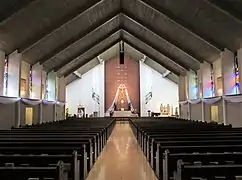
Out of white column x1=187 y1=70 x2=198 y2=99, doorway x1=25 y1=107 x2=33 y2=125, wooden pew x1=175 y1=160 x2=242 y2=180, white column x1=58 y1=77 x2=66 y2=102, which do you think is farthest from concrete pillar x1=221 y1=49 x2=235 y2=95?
white column x1=58 y1=77 x2=66 y2=102

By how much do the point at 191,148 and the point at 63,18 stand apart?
7670mm

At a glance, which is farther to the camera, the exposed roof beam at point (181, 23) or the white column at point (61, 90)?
the white column at point (61, 90)

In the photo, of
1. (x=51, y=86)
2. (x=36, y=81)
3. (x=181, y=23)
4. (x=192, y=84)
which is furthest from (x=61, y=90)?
(x=181, y=23)

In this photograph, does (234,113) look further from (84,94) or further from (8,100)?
(84,94)

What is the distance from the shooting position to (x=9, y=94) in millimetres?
10398

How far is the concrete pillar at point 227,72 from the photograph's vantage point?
10812 millimetres

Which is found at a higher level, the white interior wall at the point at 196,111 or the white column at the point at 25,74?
the white column at the point at 25,74

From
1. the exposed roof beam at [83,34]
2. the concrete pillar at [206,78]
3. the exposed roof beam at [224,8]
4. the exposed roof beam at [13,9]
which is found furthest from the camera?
the concrete pillar at [206,78]

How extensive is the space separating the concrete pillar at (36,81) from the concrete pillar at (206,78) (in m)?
7.49

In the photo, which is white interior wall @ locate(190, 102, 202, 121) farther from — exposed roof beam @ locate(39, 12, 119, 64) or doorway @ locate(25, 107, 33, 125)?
doorway @ locate(25, 107, 33, 125)

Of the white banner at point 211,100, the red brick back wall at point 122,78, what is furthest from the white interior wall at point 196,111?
the red brick back wall at point 122,78

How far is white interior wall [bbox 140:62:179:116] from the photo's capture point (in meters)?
24.7

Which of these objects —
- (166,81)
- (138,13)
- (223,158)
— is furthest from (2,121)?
(166,81)

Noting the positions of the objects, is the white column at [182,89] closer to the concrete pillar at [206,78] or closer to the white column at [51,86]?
the concrete pillar at [206,78]
